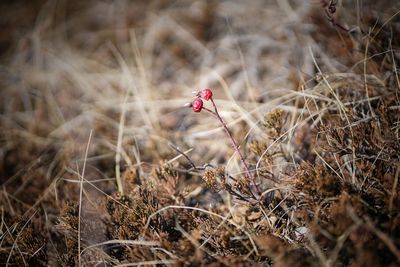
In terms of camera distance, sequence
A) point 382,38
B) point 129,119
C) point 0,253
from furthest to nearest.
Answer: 1. point 129,119
2. point 382,38
3. point 0,253

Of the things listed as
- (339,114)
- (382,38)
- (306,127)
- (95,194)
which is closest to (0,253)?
(95,194)

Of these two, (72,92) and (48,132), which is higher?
(72,92)

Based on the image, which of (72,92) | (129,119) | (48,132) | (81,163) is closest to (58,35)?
(72,92)

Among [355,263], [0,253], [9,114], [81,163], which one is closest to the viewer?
[355,263]

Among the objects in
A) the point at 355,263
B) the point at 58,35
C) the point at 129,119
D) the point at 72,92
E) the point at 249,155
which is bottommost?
the point at 355,263

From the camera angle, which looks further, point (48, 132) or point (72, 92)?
point (72, 92)

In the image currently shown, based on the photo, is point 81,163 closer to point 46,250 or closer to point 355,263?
point 46,250

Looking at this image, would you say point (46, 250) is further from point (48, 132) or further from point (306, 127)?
point (306, 127)
